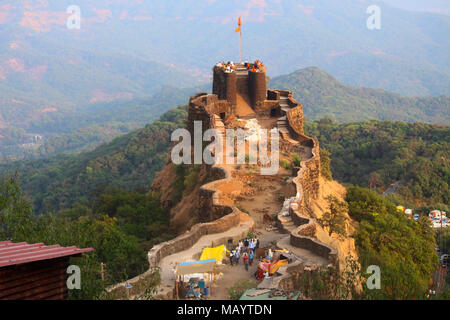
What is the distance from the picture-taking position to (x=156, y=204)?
104 ft

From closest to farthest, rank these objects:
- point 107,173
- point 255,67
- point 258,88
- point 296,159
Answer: point 296,159
point 258,88
point 255,67
point 107,173

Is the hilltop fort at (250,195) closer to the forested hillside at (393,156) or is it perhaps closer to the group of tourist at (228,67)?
the group of tourist at (228,67)

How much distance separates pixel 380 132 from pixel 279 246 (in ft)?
240

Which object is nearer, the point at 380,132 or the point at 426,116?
the point at 380,132

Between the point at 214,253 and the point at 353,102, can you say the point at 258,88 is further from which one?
the point at 353,102

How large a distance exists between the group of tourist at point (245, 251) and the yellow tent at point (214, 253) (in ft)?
0.84

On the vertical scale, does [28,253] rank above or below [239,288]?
above

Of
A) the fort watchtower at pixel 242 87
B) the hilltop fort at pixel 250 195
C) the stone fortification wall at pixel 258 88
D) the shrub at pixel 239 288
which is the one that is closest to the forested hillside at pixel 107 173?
the fort watchtower at pixel 242 87

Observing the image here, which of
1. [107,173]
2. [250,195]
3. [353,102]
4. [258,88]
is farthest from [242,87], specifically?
[353,102]

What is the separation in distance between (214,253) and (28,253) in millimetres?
5528

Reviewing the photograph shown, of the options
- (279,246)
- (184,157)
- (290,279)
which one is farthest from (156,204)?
(290,279)

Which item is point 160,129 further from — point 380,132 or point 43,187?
point 380,132

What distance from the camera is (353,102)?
181 m
